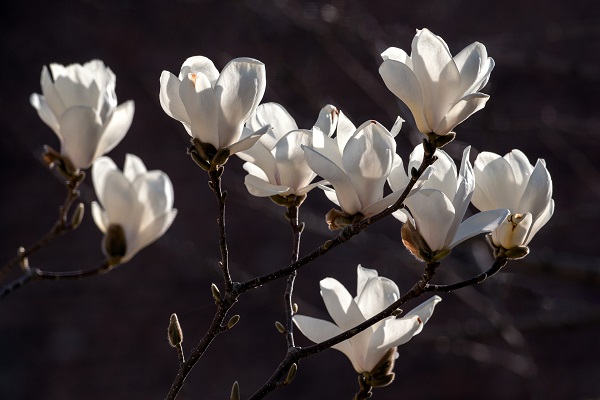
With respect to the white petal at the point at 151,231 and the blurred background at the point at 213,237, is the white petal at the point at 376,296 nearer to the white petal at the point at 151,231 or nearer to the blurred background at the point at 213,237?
the white petal at the point at 151,231

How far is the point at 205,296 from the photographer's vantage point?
2.76 m

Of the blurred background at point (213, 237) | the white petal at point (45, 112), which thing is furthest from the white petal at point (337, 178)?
the blurred background at point (213, 237)

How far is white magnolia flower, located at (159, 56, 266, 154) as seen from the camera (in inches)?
17.8

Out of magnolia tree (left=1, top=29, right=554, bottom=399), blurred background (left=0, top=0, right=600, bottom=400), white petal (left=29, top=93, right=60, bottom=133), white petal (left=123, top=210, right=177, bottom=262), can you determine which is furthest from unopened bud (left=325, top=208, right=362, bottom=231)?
blurred background (left=0, top=0, right=600, bottom=400)

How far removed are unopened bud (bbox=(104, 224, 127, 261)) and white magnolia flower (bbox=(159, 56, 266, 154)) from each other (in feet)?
0.28

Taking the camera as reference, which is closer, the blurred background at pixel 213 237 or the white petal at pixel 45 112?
the white petal at pixel 45 112

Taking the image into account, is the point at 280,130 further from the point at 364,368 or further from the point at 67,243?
the point at 67,243

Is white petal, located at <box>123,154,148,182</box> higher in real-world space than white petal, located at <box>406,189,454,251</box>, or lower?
higher

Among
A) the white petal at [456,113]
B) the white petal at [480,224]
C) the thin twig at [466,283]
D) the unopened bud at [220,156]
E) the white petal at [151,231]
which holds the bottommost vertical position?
the thin twig at [466,283]

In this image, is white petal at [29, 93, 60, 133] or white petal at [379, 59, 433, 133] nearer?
white petal at [379, 59, 433, 133]

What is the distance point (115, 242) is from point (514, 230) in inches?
9.9

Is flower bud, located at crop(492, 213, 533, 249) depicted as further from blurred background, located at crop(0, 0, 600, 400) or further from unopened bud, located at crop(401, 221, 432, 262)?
blurred background, located at crop(0, 0, 600, 400)

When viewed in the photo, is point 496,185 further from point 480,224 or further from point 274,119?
point 274,119

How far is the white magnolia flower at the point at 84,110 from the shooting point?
521 mm
